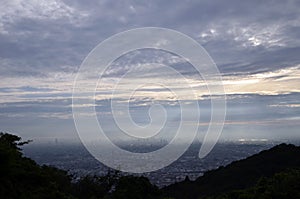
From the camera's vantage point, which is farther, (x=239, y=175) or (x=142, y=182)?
(x=239, y=175)

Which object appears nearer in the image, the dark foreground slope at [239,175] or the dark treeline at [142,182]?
the dark treeline at [142,182]

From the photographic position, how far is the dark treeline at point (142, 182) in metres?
12.3

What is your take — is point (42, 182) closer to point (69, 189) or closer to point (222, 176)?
point (69, 189)

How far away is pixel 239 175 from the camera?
28.4 metres

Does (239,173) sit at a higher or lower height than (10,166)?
lower

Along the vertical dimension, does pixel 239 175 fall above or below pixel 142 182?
below

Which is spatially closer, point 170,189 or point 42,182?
point 42,182

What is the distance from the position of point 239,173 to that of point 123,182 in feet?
41.8

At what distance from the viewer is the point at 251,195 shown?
15914 millimetres

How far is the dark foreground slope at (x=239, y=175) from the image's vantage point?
2548 cm

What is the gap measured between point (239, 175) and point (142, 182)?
1155cm

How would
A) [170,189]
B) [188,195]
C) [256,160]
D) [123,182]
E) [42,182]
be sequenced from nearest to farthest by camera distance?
1. [42,182]
2. [123,182]
3. [188,195]
4. [170,189]
5. [256,160]

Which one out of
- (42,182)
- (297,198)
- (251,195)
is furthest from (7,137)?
(297,198)

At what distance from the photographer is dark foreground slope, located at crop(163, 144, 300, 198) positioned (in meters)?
25.5
